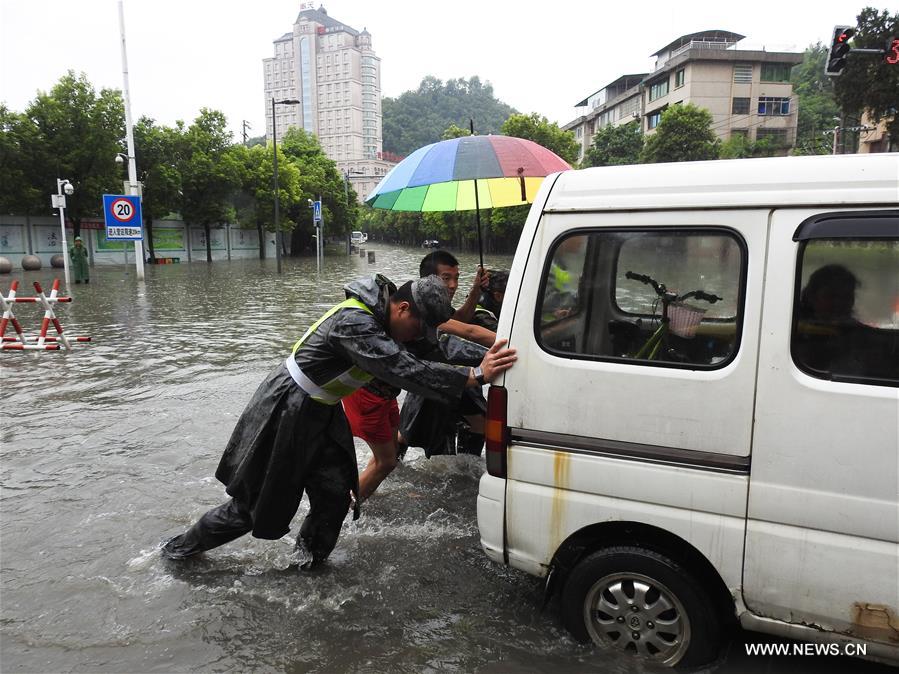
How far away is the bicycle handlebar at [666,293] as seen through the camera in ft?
8.54

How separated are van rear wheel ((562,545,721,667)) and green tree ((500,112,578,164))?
1849 inches

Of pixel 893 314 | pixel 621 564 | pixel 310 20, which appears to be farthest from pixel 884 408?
pixel 310 20

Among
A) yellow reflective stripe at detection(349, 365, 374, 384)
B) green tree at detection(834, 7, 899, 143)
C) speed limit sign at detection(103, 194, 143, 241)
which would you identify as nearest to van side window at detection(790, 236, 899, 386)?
yellow reflective stripe at detection(349, 365, 374, 384)

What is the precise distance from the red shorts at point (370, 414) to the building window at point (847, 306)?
2550 mm

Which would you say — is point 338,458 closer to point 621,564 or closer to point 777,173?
point 621,564

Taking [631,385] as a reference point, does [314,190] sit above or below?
above

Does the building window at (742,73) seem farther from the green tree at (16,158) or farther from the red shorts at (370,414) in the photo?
the red shorts at (370,414)

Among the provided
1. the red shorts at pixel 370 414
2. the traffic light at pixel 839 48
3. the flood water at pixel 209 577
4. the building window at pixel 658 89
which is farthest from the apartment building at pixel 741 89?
the red shorts at pixel 370 414

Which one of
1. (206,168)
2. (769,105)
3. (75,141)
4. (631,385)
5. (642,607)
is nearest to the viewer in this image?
(631,385)

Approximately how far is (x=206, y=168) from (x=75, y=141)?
9.54 metres

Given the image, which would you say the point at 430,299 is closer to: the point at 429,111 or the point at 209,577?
the point at 209,577

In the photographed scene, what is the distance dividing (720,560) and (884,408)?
2.62 ft

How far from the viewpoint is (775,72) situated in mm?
56688

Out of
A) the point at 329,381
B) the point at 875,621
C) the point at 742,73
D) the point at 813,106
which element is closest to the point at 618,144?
the point at 742,73
